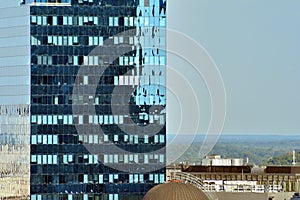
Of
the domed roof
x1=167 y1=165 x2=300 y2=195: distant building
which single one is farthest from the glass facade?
the domed roof

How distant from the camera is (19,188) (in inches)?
5315

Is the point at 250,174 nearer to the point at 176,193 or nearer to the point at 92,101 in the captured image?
the point at 92,101

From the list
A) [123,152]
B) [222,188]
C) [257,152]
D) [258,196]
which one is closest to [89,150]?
[123,152]

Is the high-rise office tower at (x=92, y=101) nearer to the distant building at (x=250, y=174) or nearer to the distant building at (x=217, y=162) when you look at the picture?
the distant building at (x=250, y=174)

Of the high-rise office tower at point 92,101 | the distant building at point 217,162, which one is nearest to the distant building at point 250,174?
the high-rise office tower at point 92,101

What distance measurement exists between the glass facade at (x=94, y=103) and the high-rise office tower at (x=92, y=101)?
0.35 feet

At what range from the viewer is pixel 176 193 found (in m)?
A: 70.9

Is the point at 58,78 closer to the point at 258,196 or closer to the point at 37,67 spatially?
the point at 37,67

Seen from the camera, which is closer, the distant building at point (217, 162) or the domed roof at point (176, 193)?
the domed roof at point (176, 193)

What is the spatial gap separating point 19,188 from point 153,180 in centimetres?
1443

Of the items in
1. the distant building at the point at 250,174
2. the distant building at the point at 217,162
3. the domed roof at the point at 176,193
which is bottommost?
the distant building at the point at 250,174

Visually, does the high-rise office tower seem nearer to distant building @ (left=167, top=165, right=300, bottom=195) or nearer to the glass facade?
the glass facade

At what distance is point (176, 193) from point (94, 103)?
64181 millimetres

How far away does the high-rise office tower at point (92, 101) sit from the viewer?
133250mm
